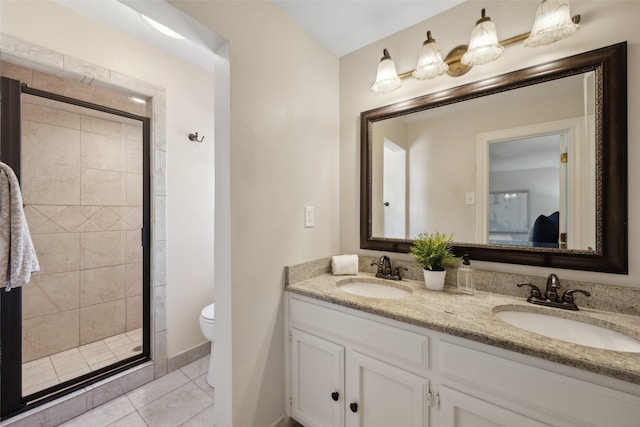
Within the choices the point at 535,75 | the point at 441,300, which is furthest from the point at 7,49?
the point at 535,75

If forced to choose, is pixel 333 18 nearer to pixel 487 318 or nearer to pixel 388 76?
pixel 388 76

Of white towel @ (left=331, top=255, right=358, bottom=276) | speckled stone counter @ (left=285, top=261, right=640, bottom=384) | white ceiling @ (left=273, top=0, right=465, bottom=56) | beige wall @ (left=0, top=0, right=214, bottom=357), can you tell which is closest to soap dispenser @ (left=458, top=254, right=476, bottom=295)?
speckled stone counter @ (left=285, top=261, right=640, bottom=384)

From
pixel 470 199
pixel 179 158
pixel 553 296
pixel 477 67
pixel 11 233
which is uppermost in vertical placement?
pixel 477 67

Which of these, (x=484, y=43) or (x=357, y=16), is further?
(x=357, y=16)

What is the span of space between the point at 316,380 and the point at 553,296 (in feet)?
3.85

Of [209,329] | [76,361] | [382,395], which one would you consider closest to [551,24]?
[382,395]

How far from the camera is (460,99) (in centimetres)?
141

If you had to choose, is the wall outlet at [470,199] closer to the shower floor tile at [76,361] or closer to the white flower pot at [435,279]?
the white flower pot at [435,279]

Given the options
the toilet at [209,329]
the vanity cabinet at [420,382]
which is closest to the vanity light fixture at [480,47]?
the vanity cabinet at [420,382]

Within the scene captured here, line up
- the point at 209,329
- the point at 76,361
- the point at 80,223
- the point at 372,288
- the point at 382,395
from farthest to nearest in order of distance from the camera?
1. the point at 80,223
2. the point at 76,361
3. the point at 209,329
4. the point at 372,288
5. the point at 382,395

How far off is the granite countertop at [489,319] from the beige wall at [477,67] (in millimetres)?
196

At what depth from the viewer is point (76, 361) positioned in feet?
6.61

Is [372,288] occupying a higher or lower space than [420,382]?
higher

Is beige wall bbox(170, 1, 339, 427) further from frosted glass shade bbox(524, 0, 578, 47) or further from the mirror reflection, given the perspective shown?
frosted glass shade bbox(524, 0, 578, 47)
